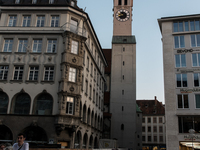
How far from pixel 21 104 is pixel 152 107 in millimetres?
73542

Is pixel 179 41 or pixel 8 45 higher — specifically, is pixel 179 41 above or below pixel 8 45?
above

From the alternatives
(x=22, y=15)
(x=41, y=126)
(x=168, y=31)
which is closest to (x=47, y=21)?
(x=22, y=15)

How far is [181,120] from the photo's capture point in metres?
34.2

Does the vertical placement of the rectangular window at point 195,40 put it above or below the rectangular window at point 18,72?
above

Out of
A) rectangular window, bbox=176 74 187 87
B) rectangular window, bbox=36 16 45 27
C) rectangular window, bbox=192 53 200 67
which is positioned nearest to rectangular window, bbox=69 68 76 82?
rectangular window, bbox=36 16 45 27

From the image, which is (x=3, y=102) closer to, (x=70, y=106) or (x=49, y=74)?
(x=49, y=74)

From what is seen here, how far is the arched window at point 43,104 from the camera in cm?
2958

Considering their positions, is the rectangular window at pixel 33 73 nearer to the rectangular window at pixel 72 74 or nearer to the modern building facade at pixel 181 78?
the rectangular window at pixel 72 74

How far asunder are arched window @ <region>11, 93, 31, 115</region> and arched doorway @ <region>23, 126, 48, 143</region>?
6.44 ft

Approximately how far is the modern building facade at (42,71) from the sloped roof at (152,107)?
62887 mm

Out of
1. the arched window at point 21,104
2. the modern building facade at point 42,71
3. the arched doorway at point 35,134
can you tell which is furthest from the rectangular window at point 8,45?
the arched doorway at point 35,134

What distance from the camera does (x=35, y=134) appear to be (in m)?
28.9

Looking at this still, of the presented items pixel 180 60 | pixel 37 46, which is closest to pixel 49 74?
pixel 37 46

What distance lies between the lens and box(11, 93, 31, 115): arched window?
29.7m
